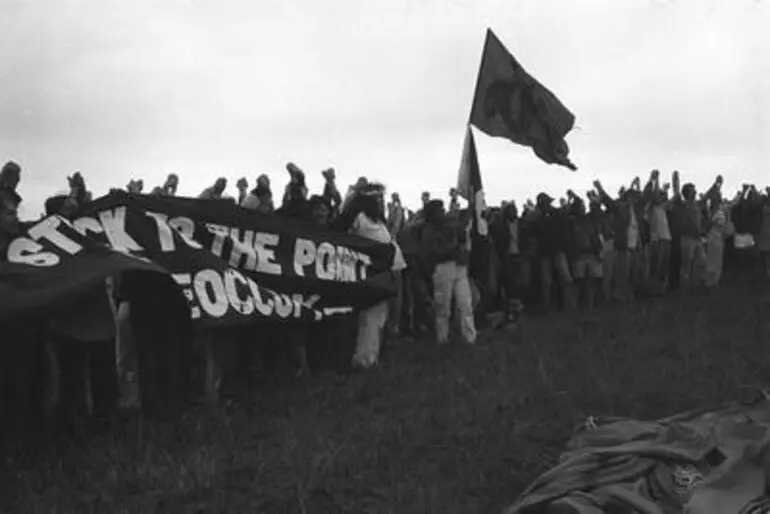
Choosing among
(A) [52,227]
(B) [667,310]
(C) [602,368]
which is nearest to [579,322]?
(B) [667,310]

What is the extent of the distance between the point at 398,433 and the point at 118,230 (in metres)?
3.30

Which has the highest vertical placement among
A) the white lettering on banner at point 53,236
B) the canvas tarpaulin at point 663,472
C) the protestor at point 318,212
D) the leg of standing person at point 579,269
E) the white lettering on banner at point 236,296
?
the protestor at point 318,212

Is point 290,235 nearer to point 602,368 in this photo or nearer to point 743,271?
point 602,368

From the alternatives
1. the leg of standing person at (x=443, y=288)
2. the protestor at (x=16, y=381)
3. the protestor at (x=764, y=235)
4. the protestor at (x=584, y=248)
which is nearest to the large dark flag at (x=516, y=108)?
the leg of standing person at (x=443, y=288)

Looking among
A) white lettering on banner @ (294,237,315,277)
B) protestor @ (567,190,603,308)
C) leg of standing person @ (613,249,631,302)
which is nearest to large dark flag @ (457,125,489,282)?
protestor @ (567,190,603,308)

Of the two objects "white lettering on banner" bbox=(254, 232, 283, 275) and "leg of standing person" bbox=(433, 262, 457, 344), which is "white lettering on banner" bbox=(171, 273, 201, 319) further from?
"leg of standing person" bbox=(433, 262, 457, 344)

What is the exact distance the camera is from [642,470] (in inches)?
252

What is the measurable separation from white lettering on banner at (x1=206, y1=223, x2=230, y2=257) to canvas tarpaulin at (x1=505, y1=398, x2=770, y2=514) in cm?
464

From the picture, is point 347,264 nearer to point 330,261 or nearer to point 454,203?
point 330,261

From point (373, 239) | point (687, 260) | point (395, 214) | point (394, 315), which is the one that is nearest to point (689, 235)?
point (687, 260)

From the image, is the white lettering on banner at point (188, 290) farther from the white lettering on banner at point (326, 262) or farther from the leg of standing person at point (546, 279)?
the leg of standing person at point (546, 279)

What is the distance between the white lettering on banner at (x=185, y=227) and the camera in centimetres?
1029

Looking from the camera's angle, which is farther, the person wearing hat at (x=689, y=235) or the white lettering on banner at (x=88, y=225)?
the person wearing hat at (x=689, y=235)

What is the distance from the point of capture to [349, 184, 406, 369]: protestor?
1202cm
